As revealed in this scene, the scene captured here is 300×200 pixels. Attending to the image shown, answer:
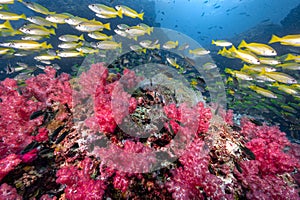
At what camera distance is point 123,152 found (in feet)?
6.29

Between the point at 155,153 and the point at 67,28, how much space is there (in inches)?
638

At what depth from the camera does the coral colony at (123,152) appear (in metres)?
1.80

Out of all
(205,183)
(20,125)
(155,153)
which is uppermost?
(205,183)

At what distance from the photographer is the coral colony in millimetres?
1796

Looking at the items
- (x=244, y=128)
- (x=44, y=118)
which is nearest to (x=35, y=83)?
(x=44, y=118)

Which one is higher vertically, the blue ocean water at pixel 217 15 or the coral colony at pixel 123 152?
the blue ocean water at pixel 217 15

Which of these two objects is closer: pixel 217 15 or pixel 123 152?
pixel 123 152

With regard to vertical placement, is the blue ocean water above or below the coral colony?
above

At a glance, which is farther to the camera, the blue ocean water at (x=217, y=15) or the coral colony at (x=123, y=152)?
the blue ocean water at (x=217, y=15)

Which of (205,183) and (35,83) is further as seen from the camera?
(35,83)

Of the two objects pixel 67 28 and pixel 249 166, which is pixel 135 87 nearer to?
pixel 249 166

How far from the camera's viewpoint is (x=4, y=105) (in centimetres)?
271

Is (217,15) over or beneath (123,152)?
over

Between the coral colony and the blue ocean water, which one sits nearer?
the coral colony
